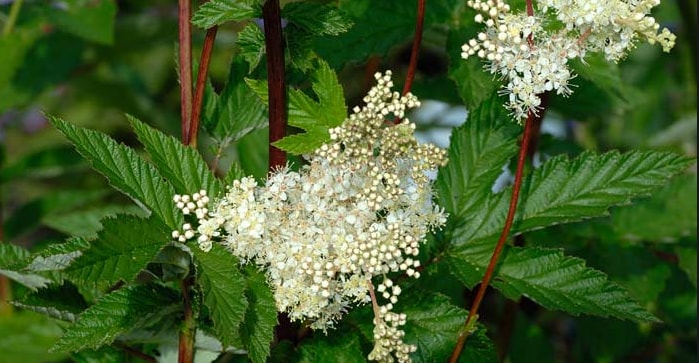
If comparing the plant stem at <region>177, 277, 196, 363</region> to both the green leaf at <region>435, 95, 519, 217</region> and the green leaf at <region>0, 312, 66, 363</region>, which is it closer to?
the green leaf at <region>435, 95, 519, 217</region>

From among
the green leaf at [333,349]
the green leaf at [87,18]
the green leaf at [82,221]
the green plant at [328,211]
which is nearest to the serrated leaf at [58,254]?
the green plant at [328,211]

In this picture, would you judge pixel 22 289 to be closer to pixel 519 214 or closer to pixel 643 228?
pixel 519 214

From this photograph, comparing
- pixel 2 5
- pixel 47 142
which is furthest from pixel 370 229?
pixel 47 142

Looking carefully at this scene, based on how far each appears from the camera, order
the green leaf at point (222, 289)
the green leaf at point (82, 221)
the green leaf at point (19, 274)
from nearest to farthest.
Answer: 1. the green leaf at point (222, 289)
2. the green leaf at point (19, 274)
3. the green leaf at point (82, 221)

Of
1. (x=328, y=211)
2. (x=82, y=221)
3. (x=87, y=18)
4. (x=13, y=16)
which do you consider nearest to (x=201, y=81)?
(x=328, y=211)

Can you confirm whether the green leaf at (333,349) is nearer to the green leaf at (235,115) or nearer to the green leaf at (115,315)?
the green leaf at (115,315)

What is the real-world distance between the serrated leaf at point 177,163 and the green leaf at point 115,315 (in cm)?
14

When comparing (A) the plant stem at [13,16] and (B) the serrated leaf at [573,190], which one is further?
(A) the plant stem at [13,16]

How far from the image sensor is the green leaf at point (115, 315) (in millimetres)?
1098

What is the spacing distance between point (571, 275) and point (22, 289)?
0.88 metres

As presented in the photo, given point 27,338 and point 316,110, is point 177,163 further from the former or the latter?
point 27,338

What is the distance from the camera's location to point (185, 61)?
1.27 metres

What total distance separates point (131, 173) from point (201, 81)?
155mm

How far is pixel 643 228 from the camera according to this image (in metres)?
1.91
